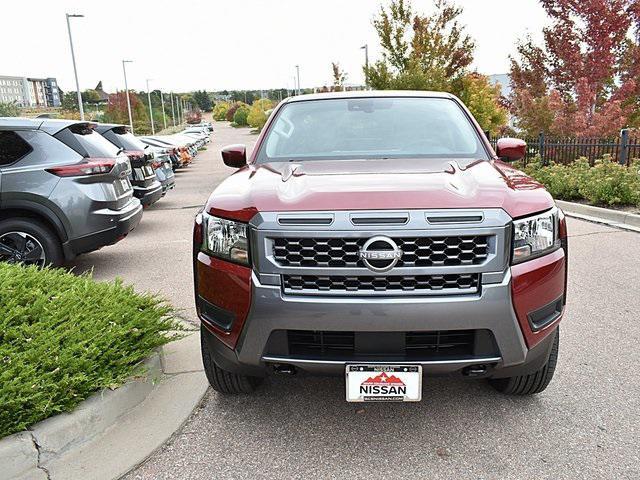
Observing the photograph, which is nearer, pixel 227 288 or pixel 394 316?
pixel 394 316

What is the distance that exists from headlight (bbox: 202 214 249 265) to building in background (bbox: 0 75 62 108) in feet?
470

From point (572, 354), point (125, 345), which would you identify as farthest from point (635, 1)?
point (125, 345)

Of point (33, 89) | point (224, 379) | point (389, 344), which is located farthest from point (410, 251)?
point (33, 89)

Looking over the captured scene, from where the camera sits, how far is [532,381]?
292 cm

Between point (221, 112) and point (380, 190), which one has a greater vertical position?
point (380, 190)

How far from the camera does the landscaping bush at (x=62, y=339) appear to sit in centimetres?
258

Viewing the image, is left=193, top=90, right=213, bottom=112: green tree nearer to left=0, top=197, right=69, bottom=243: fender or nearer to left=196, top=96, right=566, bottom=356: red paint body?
left=0, top=197, right=69, bottom=243: fender

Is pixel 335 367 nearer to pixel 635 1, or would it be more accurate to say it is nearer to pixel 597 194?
pixel 597 194

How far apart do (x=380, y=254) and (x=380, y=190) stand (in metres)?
0.37

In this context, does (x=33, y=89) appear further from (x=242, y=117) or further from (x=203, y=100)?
(x=242, y=117)

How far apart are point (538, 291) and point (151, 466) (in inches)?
78.9

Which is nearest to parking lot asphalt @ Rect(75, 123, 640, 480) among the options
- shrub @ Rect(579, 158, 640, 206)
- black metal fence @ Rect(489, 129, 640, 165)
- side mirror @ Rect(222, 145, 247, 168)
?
side mirror @ Rect(222, 145, 247, 168)

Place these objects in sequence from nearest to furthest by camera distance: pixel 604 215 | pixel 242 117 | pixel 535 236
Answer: pixel 535 236, pixel 604 215, pixel 242 117

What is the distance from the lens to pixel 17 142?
17.9 feet
